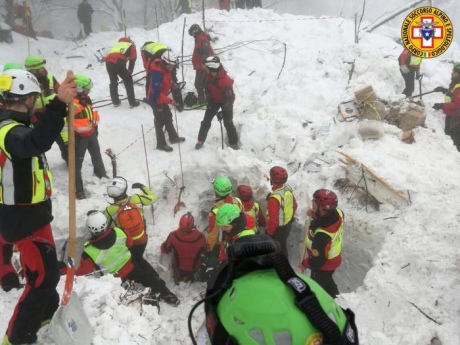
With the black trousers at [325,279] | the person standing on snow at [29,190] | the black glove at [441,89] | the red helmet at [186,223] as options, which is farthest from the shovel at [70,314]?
Answer: the black glove at [441,89]

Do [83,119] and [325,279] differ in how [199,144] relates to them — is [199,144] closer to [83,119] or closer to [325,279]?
[83,119]

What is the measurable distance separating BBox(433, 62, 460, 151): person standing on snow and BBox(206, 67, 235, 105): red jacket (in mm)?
4536

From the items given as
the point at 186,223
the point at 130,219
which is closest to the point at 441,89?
the point at 186,223

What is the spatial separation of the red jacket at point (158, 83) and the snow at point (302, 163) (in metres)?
1.04

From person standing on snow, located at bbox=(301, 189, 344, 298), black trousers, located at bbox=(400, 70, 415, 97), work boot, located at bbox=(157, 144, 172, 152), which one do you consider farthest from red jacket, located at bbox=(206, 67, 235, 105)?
black trousers, located at bbox=(400, 70, 415, 97)

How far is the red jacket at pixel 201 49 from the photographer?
29.0ft

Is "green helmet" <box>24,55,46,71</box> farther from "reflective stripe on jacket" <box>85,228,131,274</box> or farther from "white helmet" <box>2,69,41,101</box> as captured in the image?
"white helmet" <box>2,69,41,101</box>

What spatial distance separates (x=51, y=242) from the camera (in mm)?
3346

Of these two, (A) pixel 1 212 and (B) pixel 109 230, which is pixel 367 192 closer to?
(B) pixel 109 230

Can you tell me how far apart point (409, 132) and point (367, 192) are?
2.06m

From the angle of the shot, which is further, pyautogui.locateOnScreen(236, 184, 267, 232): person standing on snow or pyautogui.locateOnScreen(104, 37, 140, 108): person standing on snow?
pyautogui.locateOnScreen(104, 37, 140, 108): person standing on snow

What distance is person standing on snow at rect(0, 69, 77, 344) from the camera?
2.68m

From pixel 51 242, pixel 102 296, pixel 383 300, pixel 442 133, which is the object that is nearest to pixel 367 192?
pixel 383 300

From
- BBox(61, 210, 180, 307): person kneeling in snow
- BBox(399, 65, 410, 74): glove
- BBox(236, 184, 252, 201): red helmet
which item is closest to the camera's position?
BBox(61, 210, 180, 307): person kneeling in snow
